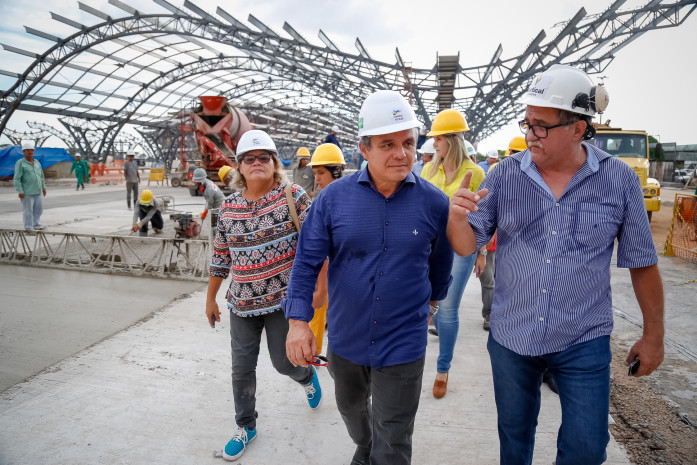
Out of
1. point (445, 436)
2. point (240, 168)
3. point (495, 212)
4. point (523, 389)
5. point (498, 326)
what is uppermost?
point (240, 168)

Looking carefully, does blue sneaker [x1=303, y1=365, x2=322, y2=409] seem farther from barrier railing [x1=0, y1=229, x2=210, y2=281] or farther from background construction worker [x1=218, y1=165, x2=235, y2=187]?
barrier railing [x1=0, y1=229, x2=210, y2=281]

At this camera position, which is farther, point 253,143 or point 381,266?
point 253,143

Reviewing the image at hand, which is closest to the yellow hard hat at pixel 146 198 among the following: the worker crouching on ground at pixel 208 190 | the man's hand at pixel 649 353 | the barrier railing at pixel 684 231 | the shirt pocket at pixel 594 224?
the worker crouching on ground at pixel 208 190

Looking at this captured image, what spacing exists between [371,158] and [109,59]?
Result: 94.1 feet

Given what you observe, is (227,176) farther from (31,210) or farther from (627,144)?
(627,144)

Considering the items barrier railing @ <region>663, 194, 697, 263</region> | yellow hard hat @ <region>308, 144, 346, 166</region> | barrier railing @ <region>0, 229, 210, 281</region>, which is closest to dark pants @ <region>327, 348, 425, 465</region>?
yellow hard hat @ <region>308, 144, 346, 166</region>

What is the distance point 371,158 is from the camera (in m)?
1.99

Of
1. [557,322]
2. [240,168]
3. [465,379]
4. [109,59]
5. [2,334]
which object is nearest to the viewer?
[557,322]

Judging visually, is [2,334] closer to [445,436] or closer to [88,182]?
[445,436]

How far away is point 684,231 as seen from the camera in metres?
8.67

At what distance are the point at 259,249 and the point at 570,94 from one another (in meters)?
1.86

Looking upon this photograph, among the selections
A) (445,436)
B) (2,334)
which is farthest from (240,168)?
(2,334)

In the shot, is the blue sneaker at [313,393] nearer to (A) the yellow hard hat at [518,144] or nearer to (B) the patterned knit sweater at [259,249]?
(B) the patterned knit sweater at [259,249]

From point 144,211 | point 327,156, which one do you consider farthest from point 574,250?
point 144,211
